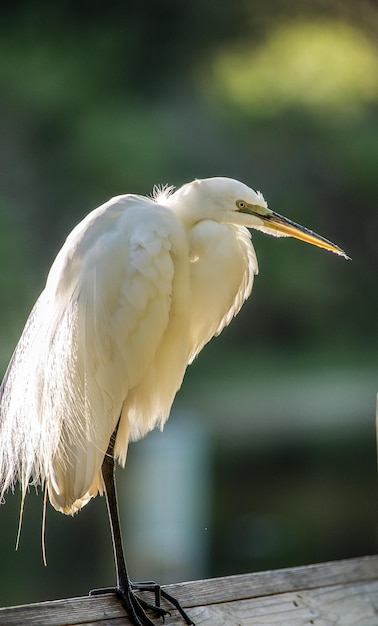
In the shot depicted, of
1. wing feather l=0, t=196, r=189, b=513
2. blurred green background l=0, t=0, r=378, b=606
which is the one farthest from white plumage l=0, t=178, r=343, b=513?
blurred green background l=0, t=0, r=378, b=606

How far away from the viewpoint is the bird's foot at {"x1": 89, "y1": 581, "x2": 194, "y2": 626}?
1205 millimetres

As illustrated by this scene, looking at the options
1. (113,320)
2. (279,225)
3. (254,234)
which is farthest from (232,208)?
(254,234)

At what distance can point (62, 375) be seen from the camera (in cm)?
128

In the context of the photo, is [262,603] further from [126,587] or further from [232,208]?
[232,208]

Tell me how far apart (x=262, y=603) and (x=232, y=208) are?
65cm

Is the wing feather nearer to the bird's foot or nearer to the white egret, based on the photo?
the white egret

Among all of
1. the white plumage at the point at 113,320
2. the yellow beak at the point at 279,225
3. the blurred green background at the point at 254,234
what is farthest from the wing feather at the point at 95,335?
the blurred green background at the point at 254,234

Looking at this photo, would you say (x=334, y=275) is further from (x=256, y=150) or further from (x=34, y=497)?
(x=34, y=497)

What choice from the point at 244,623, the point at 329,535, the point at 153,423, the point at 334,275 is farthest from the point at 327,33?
the point at 244,623

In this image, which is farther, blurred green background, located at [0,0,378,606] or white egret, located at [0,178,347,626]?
blurred green background, located at [0,0,378,606]

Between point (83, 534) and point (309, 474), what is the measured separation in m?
1.11

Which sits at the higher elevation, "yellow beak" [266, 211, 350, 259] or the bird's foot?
"yellow beak" [266, 211, 350, 259]

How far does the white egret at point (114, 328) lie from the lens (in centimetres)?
125

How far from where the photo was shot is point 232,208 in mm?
1327
